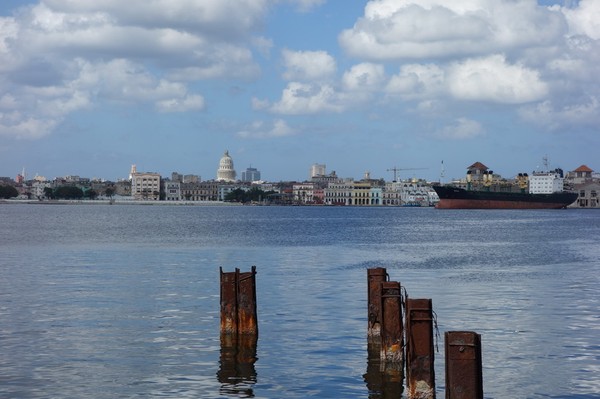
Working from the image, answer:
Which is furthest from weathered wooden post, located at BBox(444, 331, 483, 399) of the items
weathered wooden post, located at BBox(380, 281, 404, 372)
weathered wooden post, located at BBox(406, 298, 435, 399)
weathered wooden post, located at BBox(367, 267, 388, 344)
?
weathered wooden post, located at BBox(367, 267, 388, 344)

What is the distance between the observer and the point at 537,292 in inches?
1180

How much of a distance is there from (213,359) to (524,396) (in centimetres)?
600

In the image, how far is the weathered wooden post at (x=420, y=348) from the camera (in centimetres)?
1338

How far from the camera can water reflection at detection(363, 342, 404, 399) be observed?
51.9 ft

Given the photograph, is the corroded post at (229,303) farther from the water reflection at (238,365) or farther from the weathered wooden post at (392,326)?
the weathered wooden post at (392,326)

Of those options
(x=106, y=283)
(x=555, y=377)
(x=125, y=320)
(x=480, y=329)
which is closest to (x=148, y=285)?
(x=106, y=283)

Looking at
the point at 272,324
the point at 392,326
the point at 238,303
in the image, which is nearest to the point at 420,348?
the point at 392,326

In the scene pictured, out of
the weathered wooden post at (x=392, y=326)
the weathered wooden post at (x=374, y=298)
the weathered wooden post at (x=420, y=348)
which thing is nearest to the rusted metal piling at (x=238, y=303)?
the weathered wooden post at (x=374, y=298)

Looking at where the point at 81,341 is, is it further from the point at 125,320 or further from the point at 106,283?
the point at 106,283

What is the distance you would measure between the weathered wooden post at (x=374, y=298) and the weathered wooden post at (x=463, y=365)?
6.61m

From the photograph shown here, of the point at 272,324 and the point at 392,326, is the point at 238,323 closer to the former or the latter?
the point at 272,324

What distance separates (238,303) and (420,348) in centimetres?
657

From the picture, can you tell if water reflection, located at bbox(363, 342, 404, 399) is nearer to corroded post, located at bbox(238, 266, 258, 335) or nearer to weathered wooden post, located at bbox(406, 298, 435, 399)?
weathered wooden post, located at bbox(406, 298, 435, 399)

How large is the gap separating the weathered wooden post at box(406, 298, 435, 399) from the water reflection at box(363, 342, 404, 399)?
160 cm
